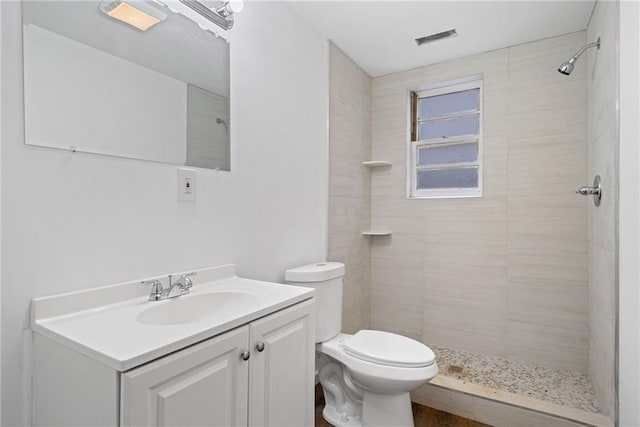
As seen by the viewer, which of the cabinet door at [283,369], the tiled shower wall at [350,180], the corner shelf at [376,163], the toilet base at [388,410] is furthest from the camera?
the corner shelf at [376,163]

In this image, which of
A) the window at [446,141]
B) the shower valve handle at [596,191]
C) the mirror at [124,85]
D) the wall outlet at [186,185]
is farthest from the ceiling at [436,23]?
the wall outlet at [186,185]

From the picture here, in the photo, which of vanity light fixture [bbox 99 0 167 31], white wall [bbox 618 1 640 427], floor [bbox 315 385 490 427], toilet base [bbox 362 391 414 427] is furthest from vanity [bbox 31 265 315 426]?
white wall [bbox 618 1 640 427]


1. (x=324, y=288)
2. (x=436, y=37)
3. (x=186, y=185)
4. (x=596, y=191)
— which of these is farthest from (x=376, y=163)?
(x=186, y=185)

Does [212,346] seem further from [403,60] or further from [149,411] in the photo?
[403,60]

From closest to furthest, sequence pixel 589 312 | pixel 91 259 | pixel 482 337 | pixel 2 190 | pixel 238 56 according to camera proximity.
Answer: pixel 2 190 < pixel 91 259 < pixel 238 56 < pixel 589 312 < pixel 482 337

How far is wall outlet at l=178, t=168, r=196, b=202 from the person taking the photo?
134 cm

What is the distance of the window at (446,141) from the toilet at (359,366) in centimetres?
127

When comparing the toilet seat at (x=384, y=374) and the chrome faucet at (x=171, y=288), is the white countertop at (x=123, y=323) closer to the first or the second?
the chrome faucet at (x=171, y=288)

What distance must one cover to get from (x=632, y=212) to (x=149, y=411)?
1722 millimetres

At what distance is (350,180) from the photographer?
258cm

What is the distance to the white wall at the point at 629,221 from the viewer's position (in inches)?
49.6

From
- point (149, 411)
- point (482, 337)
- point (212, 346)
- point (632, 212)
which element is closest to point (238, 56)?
point (212, 346)

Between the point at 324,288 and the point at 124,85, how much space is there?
4.24 ft

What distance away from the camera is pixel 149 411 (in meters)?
0.76
